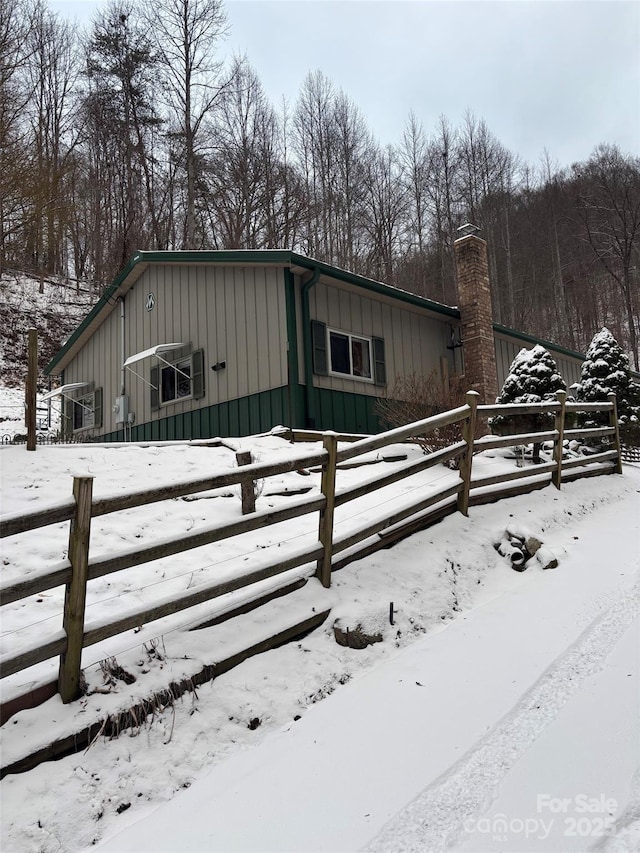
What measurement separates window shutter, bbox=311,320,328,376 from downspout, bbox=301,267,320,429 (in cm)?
9

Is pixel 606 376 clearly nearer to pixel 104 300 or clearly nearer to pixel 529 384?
pixel 529 384

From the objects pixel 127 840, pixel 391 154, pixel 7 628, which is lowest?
pixel 127 840

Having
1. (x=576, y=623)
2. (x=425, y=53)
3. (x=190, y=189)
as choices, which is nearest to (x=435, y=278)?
(x=425, y=53)

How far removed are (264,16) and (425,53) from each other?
256 inches

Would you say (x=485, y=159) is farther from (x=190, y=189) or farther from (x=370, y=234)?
(x=190, y=189)

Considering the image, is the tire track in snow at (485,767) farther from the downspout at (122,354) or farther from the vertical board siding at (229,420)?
the downspout at (122,354)

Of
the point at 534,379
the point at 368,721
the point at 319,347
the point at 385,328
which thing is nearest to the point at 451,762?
the point at 368,721

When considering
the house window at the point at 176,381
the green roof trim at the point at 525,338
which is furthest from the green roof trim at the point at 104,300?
the green roof trim at the point at 525,338

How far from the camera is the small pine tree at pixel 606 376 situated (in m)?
10.8

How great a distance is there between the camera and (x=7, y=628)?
3076mm

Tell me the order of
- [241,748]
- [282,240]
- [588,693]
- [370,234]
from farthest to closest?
[370,234]
[282,240]
[588,693]
[241,748]

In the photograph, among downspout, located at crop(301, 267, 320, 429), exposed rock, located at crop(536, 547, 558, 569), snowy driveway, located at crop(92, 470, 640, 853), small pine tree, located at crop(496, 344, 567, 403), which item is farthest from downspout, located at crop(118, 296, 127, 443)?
snowy driveway, located at crop(92, 470, 640, 853)

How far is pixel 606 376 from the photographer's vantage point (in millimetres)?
11188

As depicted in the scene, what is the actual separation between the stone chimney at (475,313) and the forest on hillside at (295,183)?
10.7 meters
